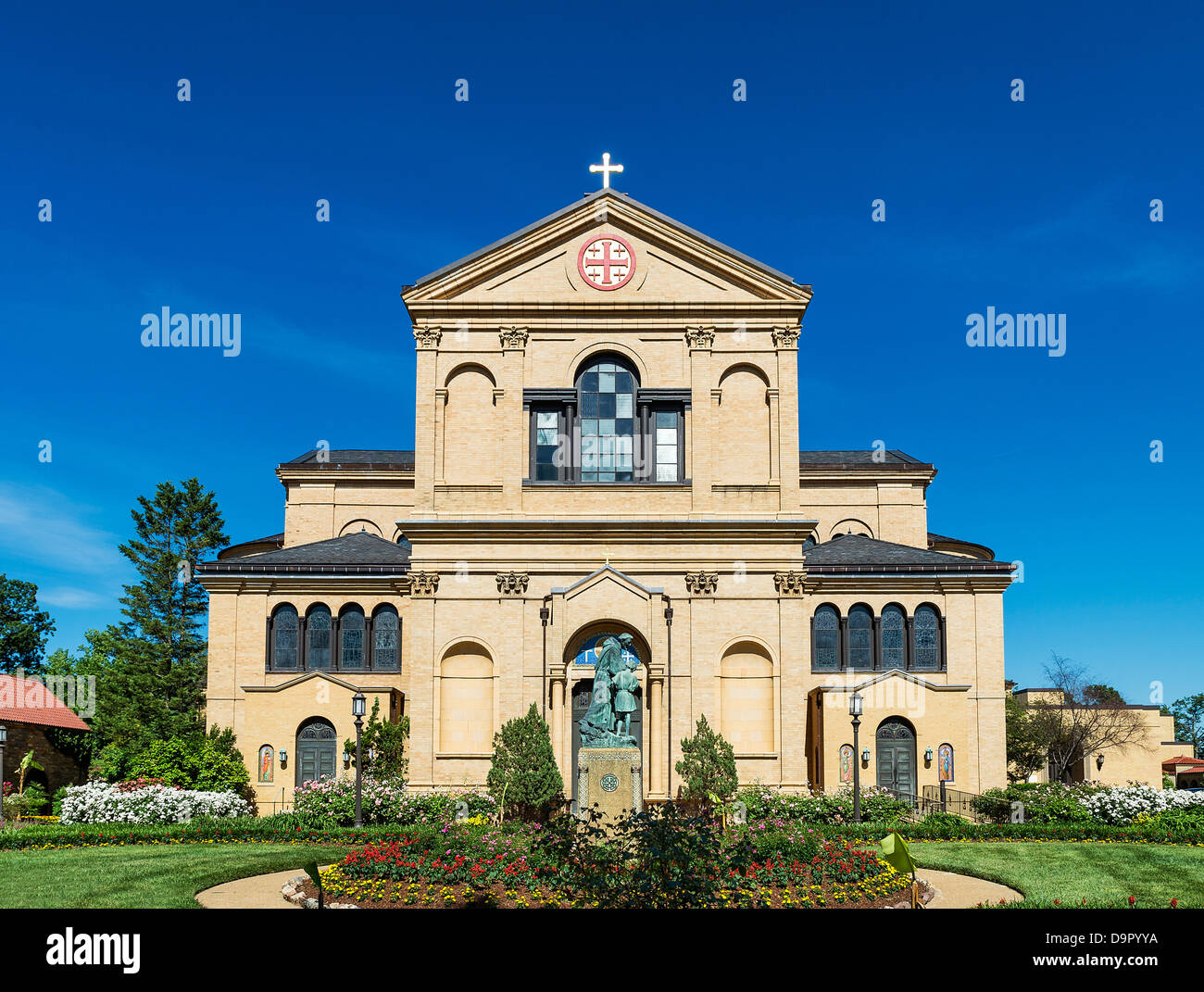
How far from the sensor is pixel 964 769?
36.2m

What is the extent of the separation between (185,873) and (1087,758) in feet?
164

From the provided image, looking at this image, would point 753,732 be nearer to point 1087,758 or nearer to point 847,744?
point 847,744

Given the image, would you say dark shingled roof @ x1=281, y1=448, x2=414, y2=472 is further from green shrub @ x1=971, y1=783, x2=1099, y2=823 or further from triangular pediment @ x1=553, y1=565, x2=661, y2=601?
green shrub @ x1=971, y1=783, x2=1099, y2=823

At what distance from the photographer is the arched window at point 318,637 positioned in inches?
1549

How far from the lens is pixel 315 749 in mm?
37062

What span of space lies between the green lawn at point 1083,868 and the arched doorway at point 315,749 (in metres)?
19.8

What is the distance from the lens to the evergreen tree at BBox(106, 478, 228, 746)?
50.2 meters

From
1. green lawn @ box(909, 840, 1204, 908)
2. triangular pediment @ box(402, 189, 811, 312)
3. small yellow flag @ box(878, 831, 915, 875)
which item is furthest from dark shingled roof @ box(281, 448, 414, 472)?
small yellow flag @ box(878, 831, 915, 875)

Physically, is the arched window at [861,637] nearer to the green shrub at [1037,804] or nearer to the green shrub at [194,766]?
the green shrub at [1037,804]

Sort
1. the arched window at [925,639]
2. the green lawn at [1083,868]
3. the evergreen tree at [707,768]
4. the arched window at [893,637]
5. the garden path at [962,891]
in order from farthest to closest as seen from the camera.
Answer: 1. the arched window at [893,637]
2. the arched window at [925,639]
3. the evergreen tree at [707,768]
4. the green lawn at [1083,868]
5. the garden path at [962,891]

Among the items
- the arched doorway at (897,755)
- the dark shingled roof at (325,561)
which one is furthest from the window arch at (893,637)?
the dark shingled roof at (325,561)

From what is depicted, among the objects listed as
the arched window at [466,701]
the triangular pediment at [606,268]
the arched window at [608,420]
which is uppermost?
the triangular pediment at [606,268]

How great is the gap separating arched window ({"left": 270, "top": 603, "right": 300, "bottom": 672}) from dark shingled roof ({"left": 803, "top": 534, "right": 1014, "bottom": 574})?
18.9 meters

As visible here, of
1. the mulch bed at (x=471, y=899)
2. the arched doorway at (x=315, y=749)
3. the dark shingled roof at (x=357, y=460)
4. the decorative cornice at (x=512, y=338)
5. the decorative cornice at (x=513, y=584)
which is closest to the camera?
the mulch bed at (x=471, y=899)
